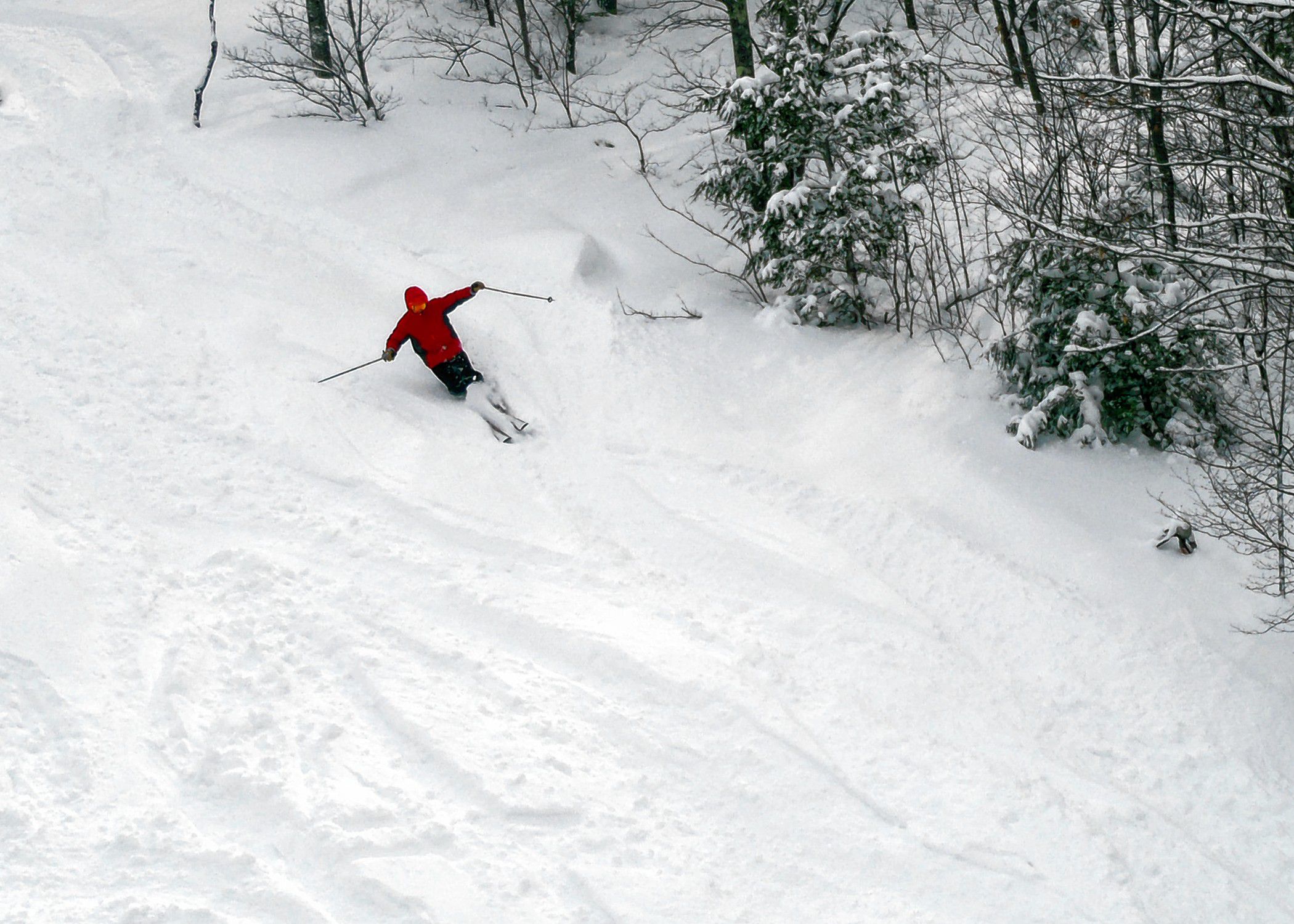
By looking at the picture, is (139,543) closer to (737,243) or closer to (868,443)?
(868,443)

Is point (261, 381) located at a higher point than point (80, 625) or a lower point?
higher

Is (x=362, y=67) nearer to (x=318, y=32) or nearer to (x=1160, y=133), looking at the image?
(x=318, y=32)

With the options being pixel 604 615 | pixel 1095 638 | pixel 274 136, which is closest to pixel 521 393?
pixel 604 615

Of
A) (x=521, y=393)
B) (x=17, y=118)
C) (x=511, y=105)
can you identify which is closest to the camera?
(x=521, y=393)

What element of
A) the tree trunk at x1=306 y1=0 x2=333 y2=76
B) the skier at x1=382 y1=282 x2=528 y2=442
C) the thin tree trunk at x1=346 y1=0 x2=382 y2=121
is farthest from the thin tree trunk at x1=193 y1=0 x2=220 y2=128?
the skier at x1=382 y1=282 x2=528 y2=442

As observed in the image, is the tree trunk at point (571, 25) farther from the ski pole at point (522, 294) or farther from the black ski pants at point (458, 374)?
the black ski pants at point (458, 374)

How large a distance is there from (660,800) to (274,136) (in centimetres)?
1150

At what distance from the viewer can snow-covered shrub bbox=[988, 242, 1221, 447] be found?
8.40 metres

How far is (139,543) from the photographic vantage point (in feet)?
26.6

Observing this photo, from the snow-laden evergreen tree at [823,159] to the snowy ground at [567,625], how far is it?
72cm

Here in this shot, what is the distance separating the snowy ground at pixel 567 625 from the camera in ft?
19.9

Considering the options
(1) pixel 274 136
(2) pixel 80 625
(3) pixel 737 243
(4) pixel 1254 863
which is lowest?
(4) pixel 1254 863

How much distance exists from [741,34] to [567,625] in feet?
29.0

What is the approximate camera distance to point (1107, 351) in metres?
8.52
